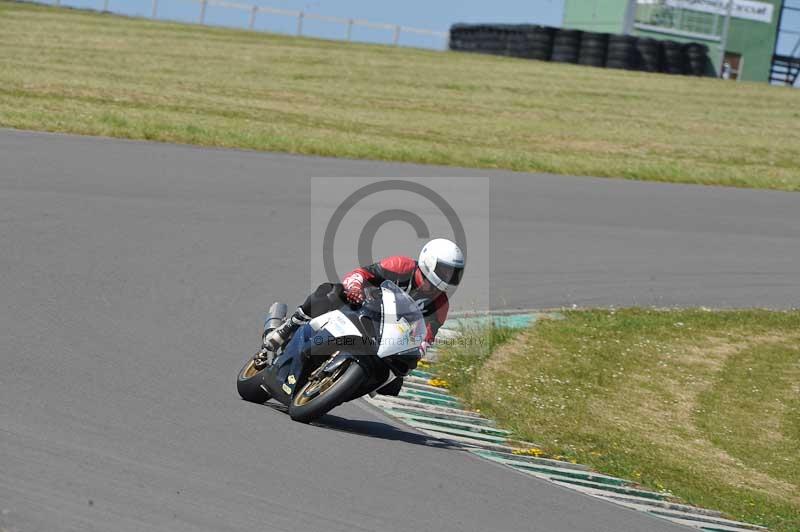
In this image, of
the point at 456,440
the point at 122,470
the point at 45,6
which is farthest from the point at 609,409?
the point at 45,6

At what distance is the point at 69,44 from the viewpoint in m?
34.4

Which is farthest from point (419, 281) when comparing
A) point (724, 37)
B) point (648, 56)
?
point (724, 37)

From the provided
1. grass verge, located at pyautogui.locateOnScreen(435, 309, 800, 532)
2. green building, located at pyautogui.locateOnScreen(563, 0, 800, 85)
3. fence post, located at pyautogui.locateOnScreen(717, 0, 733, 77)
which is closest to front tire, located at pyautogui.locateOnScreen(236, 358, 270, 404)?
grass verge, located at pyautogui.locateOnScreen(435, 309, 800, 532)

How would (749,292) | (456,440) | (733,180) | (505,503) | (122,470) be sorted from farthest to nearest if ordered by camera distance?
(733,180) < (749,292) < (456,440) < (505,503) < (122,470)

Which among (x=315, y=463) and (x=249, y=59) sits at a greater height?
(x=249, y=59)

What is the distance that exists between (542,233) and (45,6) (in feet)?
110

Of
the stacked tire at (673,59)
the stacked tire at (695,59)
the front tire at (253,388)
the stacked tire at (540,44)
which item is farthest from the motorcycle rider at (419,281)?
the stacked tire at (695,59)

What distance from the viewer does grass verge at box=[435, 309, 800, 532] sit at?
890 cm

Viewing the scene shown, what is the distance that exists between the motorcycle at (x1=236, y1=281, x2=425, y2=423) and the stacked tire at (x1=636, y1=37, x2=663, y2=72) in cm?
3863

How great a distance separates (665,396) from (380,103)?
20018 millimetres

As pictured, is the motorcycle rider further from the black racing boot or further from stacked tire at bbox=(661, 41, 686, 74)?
stacked tire at bbox=(661, 41, 686, 74)

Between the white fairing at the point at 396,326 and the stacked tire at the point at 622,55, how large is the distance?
126 feet

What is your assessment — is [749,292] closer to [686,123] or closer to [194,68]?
[686,123]

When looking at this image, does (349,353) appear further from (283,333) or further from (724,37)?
(724,37)
